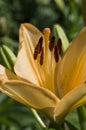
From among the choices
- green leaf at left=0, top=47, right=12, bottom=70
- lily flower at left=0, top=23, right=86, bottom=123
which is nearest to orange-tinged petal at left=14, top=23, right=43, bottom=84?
lily flower at left=0, top=23, right=86, bottom=123

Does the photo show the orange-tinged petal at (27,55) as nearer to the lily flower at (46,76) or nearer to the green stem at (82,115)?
the lily flower at (46,76)

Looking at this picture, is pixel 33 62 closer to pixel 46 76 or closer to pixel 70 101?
pixel 46 76

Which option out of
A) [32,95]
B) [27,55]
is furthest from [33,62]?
[32,95]

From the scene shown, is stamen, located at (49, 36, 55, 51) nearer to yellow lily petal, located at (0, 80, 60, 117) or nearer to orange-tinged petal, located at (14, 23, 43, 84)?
orange-tinged petal, located at (14, 23, 43, 84)

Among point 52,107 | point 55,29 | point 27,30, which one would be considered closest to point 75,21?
point 55,29

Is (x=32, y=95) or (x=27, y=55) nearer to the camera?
(x=32, y=95)

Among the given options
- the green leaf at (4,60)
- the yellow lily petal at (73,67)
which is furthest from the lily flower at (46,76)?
the green leaf at (4,60)

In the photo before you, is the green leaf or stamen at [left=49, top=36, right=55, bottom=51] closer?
stamen at [left=49, top=36, right=55, bottom=51]

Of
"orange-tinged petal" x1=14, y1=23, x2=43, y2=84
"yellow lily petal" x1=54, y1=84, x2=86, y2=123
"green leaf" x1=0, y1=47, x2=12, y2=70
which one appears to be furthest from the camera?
"green leaf" x1=0, y1=47, x2=12, y2=70

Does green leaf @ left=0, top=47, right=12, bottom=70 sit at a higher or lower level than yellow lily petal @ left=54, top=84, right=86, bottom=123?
lower
